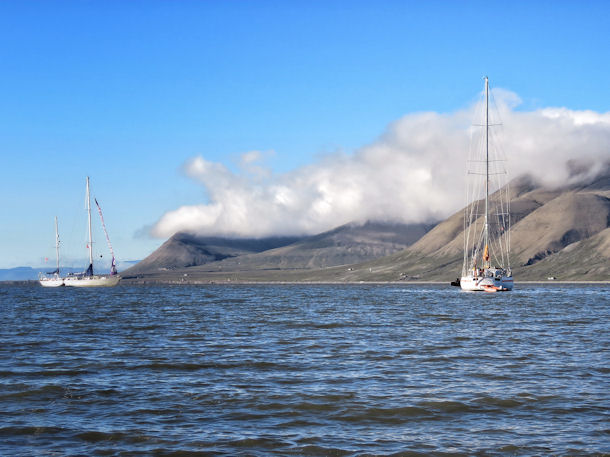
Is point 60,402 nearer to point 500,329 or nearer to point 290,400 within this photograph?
point 290,400

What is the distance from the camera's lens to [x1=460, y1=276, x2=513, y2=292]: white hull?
162750 mm

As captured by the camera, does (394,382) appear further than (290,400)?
Yes

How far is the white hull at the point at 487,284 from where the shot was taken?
163 metres

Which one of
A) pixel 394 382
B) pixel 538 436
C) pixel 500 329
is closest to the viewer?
pixel 538 436

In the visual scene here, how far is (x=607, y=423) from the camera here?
23.9m

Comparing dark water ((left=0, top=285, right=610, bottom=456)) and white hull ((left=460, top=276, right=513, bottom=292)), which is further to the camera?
white hull ((left=460, top=276, right=513, bottom=292))

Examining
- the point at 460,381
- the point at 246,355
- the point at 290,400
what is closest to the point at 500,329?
the point at 246,355

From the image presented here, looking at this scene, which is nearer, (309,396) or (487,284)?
(309,396)

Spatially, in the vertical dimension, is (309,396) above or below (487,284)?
below

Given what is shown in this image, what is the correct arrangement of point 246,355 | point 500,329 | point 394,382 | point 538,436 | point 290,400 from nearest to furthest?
1. point 538,436
2. point 290,400
3. point 394,382
4. point 246,355
5. point 500,329

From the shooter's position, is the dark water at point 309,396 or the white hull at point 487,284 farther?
the white hull at point 487,284

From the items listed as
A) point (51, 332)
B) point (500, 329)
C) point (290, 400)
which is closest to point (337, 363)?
point (290, 400)

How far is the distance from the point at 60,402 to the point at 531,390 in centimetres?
1891

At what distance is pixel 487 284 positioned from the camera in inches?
6398
